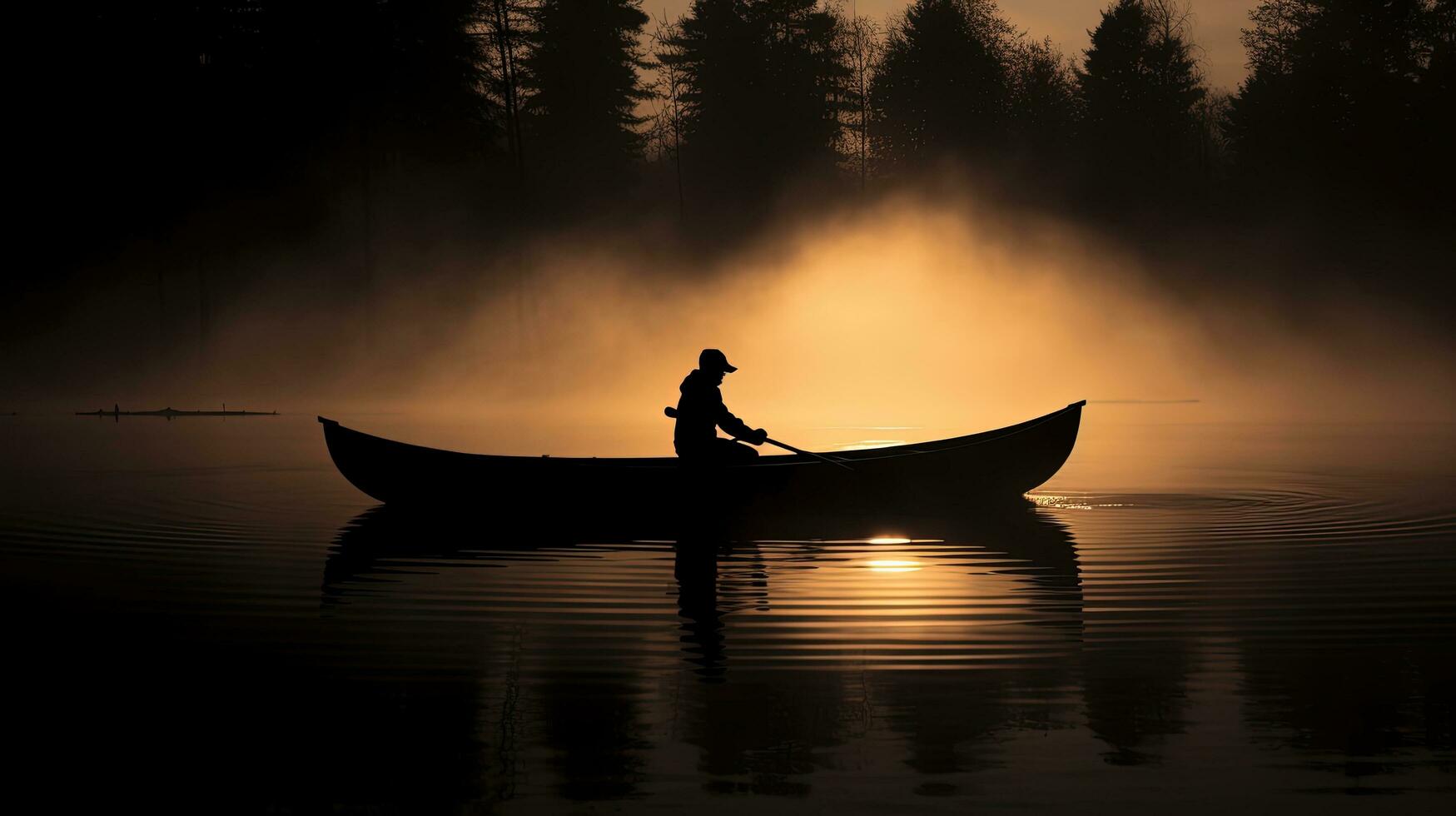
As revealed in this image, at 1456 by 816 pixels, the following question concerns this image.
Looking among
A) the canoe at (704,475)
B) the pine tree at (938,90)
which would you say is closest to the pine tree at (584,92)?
the pine tree at (938,90)

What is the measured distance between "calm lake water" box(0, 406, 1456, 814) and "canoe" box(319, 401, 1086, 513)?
0.48m

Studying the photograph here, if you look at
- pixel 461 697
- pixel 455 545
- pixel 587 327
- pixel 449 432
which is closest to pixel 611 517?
pixel 455 545

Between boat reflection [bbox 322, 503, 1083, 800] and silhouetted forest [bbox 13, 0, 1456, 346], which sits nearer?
boat reflection [bbox 322, 503, 1083, 800]

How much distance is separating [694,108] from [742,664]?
195ft

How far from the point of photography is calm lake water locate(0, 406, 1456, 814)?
239 inches

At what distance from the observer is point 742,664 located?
8.52 meters

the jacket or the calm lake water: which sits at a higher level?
the jacket

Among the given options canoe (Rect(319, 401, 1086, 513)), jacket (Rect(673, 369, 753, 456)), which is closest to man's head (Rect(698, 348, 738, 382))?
jacket (Rect(673, 369, 753, 456))

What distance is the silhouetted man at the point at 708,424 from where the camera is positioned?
1530 cm

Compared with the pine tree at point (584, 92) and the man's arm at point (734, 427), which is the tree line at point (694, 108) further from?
the man's arm at point (734, 427)

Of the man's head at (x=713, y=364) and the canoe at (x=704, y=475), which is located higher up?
the man's head at (x=713, y=364)

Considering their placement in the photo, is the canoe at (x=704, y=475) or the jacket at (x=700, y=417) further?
the canoe at (x=704, y=475)

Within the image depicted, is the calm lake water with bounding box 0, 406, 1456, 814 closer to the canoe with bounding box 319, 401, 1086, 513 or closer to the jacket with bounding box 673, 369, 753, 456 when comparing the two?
the canoe with bounding box 319, 401, 1086, 513

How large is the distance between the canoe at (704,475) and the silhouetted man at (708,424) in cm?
16
